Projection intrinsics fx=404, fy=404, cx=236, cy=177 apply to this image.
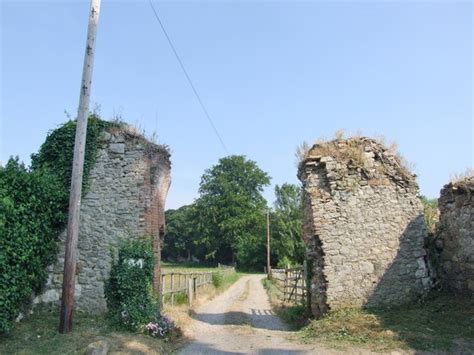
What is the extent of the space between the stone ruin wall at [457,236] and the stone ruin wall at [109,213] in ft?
25.7

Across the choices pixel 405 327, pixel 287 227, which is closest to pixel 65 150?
pixel 405 327

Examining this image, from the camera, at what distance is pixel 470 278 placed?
9.97 meters

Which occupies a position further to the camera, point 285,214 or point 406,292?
point 285,214

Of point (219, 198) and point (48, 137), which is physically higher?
point (219, 198)

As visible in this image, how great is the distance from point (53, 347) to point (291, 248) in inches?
1537

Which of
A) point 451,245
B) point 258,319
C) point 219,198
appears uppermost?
point 219,198

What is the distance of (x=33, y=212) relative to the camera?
9.11m

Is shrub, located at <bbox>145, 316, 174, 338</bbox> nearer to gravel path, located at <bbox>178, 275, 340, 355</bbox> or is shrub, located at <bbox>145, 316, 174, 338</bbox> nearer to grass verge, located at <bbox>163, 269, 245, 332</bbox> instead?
gravel path, located at <bbox>178, 275, 340, 355</bbox>

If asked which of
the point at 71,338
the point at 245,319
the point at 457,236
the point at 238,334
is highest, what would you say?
the point at 457,236

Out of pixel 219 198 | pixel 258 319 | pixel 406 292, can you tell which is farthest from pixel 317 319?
pixel 219 198

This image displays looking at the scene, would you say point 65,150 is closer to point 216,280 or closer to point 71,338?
point 71,338

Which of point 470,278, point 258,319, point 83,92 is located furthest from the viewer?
point 258,319

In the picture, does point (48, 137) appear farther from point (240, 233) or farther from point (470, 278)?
point (240, 233)

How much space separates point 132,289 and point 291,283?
12119 mm
